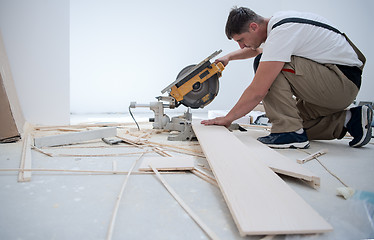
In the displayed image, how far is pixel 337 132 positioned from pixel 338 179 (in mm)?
986

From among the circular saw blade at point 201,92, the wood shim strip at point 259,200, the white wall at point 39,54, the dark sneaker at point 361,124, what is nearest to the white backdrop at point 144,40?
the white wall at point 39,54

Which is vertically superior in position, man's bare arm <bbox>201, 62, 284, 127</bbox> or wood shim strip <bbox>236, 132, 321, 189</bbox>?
man's bare arm <bbox>201, 62, 284, 127</bbox>

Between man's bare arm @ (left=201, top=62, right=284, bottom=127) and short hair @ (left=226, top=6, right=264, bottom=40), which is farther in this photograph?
short hair @ (left=226, top=6, right=264, bottom=40)

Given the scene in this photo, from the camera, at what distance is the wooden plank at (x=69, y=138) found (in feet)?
5.36

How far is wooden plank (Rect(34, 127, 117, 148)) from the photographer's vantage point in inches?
64.3

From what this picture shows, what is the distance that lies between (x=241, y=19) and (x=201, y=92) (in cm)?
71

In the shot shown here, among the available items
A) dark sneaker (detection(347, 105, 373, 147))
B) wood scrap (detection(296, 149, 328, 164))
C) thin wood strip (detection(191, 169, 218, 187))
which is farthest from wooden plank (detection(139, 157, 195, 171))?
dark sneaker (detection(347, 105, 373, 147))

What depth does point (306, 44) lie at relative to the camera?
65.9 inches

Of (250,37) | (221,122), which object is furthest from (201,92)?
(250,37)

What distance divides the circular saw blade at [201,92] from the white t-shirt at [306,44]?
0.65m

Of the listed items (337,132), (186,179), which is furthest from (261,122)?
(186,179)

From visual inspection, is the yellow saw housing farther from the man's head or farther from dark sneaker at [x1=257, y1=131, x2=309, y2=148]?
dark sneaker at [x1=257, y1=131, x2=309, y2=148]

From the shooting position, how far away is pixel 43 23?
2.59m

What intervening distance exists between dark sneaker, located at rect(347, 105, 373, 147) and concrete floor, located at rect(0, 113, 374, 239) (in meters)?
0.65
